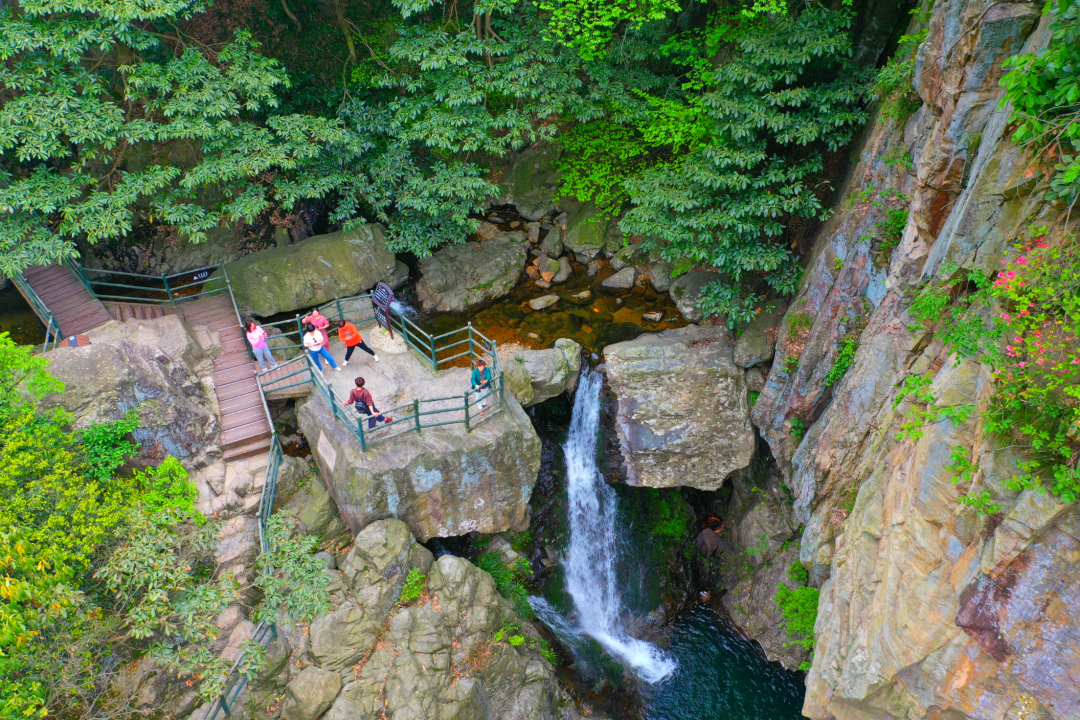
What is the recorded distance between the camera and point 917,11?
1096cm

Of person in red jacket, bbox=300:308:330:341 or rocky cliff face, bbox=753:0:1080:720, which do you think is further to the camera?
person in red jacket, bbox=300:308:330:341

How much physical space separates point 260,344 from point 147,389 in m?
2.36

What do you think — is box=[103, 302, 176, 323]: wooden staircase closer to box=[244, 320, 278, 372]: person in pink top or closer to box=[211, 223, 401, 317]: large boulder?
box=[211, 223, 401, 317]: large boulder

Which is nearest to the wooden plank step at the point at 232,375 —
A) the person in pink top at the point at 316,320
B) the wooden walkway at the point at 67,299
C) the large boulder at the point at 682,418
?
the person in pink top at the point at 316,320

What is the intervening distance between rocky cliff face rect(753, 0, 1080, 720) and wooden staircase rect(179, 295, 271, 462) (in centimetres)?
1179

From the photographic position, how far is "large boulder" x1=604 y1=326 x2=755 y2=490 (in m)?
15.3

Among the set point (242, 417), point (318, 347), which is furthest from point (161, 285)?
point (318, 347)

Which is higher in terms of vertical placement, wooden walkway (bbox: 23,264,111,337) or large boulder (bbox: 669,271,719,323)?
wooden walkway (bbox: 23,264,111,337)

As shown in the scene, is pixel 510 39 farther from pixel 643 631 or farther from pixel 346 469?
pixel 643 631

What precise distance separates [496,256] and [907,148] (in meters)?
11.4

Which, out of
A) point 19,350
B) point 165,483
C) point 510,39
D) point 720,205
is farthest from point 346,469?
point 510,39

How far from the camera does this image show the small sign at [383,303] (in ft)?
48.7

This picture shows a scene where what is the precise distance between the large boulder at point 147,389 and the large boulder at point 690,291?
12.2m

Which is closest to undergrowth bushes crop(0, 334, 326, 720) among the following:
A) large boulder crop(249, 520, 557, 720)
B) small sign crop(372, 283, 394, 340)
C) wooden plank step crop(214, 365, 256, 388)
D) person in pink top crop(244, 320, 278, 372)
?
large boulder crop(249, 520, 557, 720)
